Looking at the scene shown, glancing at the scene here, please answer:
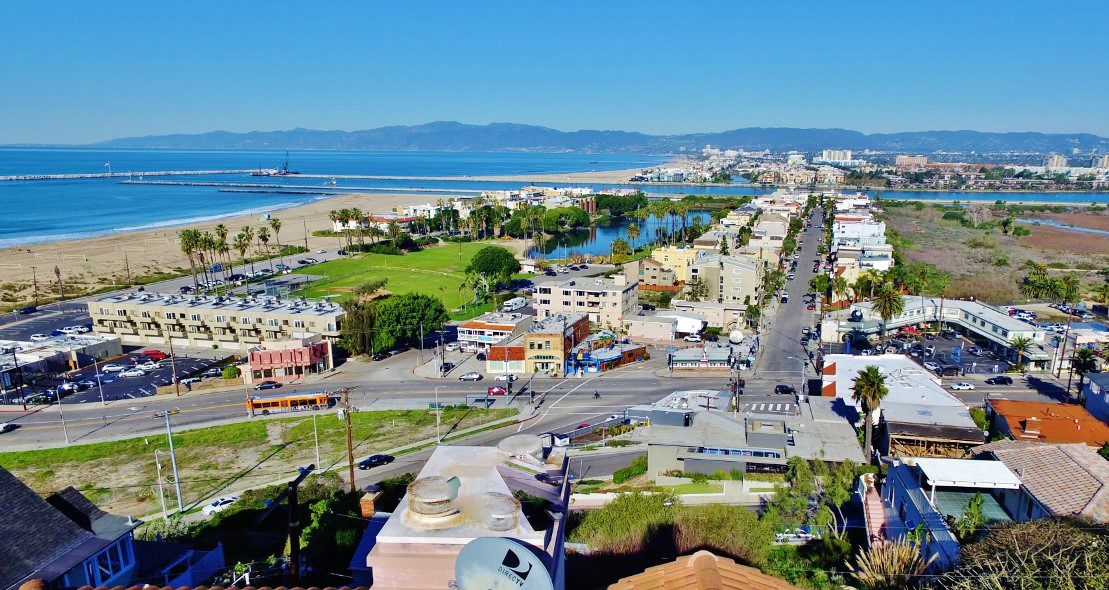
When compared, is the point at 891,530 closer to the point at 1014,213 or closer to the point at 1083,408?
the point at 1083,408

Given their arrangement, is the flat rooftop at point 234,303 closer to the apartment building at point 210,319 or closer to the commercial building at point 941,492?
the apartment building at point 210,319

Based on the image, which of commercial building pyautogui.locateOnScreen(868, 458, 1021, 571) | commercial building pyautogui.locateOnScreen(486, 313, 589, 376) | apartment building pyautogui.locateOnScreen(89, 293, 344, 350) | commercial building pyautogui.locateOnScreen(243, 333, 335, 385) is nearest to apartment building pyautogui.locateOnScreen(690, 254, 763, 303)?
commercial building pyautogui.locateOnScreen(486, 313, 589, 376)

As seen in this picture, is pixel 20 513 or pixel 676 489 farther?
pixel 676 489

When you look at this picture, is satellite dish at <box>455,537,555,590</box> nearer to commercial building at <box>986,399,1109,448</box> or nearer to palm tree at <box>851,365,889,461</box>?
palm tree at <box>851,365,889,461</box>

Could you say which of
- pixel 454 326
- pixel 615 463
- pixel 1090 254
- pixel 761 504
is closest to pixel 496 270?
pixel 454 326

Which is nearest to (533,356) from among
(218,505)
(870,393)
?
(870,393)

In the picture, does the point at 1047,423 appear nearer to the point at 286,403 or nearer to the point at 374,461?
the point at 374,461

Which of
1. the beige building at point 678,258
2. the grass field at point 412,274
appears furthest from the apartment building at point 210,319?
the beige building at point 678,258
